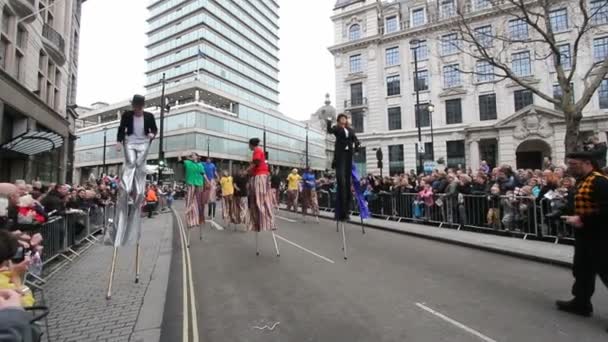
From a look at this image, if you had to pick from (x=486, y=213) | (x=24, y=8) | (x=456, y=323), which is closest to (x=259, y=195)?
(x=456, y=323)

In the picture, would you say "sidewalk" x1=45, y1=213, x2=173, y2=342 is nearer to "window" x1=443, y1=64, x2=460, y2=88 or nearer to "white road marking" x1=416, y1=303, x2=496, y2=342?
"white road marking" x1=416, y1=303, x2=496, y2=342

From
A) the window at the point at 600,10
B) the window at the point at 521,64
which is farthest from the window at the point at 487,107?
the window at the point at 600,10

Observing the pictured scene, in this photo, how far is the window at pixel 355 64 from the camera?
4423 cm

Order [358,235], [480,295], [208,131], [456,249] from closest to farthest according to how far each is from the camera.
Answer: [480,295], [456,249], [358,235], [208,131]

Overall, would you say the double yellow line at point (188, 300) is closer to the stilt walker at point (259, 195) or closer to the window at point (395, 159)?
the stilt walker at point (259, 195)

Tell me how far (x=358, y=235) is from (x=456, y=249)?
3.00 meters

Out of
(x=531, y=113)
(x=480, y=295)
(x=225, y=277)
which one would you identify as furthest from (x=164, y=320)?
(x=531, y=113)

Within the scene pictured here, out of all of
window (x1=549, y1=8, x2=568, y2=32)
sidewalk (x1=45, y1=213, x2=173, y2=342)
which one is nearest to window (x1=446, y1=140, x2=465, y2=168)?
window (x1=549, y1=8, x2=568, y2=32)

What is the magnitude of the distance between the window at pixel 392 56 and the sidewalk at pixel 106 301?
40.3 m

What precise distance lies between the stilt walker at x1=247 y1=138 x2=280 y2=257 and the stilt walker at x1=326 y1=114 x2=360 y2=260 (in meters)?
1.48

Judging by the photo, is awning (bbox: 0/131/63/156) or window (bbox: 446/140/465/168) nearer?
awning (bbox: 0/131/63/156)

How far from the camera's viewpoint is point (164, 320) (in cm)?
409

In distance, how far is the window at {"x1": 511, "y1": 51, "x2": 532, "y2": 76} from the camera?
3559 centimetres

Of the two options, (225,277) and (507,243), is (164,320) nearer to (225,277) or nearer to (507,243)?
(225,277)
